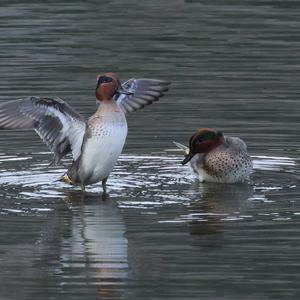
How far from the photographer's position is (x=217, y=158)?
1503cm

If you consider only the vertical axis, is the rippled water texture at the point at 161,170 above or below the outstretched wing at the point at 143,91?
below

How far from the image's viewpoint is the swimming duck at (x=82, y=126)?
14.4m

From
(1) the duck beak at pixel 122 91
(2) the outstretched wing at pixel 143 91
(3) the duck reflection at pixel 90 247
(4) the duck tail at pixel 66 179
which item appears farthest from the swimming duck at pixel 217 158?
(3) the duck reflection at pixel 90 247

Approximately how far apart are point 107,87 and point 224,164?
1399 mm

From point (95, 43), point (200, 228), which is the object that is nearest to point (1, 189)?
point (200, 228)

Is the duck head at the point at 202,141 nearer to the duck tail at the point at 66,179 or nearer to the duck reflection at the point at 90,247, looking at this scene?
the duck tail at the point at 66,179

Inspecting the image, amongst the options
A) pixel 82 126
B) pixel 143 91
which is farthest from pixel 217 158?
pixel 82 126

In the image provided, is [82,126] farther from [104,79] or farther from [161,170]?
[161,170]

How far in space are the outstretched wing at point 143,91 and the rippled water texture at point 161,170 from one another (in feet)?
1.88

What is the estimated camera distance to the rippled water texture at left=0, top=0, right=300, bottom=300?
36.6ft

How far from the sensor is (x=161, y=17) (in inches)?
1025

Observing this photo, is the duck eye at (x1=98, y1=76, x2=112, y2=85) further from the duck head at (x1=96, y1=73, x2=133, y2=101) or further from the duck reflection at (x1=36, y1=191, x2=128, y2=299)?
the duck reflection at (x1=36, y1=191, x2=128, y2=299)

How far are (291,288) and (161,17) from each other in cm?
1564

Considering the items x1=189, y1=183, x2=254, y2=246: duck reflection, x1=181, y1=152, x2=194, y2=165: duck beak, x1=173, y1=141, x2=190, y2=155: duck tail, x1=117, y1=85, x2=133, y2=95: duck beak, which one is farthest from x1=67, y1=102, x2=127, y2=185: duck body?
x1=173, y1=141, x2=190, y2=155: duck tail
